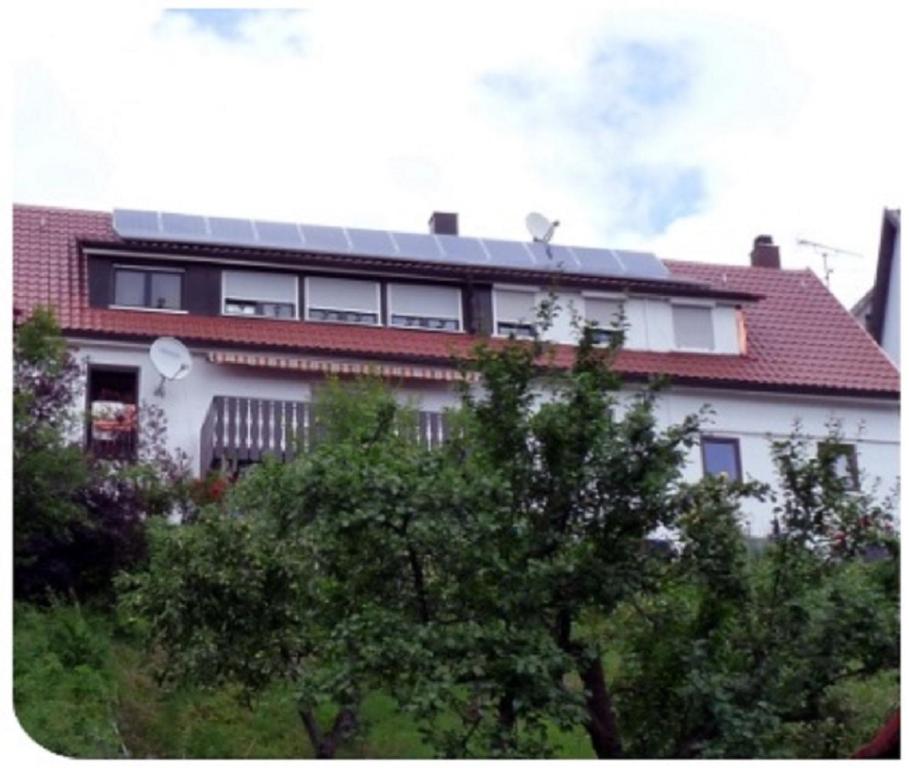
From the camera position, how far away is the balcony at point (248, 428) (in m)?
24.5

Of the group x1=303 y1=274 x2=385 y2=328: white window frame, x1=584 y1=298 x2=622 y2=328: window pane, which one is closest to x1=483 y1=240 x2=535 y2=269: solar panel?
x1=584 y1=298 x2=622 y2=328: window pane

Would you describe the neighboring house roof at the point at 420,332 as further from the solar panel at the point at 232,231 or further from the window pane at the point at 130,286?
the solar panel at the point at 232,231

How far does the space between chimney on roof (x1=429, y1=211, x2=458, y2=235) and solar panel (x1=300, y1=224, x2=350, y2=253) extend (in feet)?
11.5

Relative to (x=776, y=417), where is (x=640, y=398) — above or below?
below

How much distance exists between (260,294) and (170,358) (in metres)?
3.15

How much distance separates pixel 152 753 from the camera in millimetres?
16328

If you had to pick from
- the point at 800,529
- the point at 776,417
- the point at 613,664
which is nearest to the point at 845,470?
the point at 800,529

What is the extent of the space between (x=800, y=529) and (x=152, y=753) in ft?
19.3

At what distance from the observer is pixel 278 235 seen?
29797 millimetres

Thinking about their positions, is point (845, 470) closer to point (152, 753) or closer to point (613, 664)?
point (613, 664)

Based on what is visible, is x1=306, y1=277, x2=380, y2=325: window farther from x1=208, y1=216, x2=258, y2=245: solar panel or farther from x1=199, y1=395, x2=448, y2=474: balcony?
x1=199, y1=395, x2=448, y2=474: balcony

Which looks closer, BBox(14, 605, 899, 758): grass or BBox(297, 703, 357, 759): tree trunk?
BBox(297, 703, 357, 759): tree trunk

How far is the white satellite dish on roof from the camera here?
84.1 feet

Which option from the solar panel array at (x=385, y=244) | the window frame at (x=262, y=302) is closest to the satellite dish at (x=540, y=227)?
the solar panel array at (x=385, y=244)
